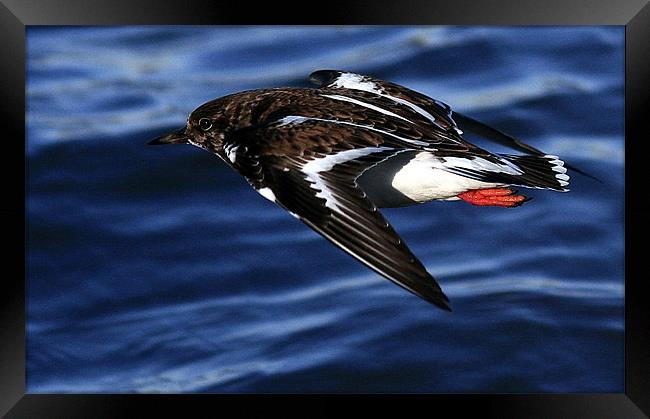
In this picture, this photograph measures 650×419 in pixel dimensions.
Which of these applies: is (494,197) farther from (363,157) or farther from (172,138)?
(172,138)

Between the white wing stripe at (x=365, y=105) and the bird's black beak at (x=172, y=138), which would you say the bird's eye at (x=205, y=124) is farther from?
the white wing stripe at (x=365, y=105)

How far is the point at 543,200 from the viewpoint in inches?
156

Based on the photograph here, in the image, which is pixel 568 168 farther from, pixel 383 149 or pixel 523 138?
pixel 383 149

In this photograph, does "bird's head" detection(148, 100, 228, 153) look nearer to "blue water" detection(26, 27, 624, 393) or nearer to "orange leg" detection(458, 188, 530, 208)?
"blue water" detection(26, 27, 624, 393)

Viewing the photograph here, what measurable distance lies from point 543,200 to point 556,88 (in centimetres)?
38

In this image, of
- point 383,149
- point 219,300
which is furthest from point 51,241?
point 383,149

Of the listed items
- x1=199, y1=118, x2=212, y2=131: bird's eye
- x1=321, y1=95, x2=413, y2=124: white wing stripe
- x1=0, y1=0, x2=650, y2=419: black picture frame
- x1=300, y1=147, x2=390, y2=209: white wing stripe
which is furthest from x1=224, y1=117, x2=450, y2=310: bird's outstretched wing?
x1=0, y1=0, x2=650, y2=419: black picture frame

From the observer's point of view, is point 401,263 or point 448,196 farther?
point 448,196

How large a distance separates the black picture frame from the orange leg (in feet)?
1.27

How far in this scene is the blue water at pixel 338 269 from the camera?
3.91 meters

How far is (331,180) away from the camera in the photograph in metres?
3.40
